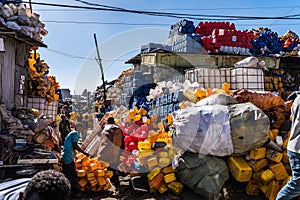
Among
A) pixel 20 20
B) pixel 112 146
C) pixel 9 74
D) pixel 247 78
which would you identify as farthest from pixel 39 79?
pixel 247 78

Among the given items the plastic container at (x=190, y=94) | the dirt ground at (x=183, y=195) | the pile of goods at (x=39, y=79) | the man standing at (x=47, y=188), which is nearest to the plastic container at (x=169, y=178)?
the dirt ground at (x=183, y=195)

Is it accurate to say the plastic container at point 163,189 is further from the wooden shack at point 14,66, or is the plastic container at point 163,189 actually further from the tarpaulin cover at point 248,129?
the wooden shack at point 14,66

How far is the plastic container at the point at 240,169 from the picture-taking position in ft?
14.6

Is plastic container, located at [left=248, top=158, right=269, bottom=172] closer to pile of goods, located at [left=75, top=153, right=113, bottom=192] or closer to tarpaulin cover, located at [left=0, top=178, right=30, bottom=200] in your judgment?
pile of goods, located at [left=75, top=153, right=113, bottom=192]

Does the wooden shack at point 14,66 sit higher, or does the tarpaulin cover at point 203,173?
the wooden shack at point 14,66

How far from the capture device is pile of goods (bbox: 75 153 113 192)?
534 centimetres

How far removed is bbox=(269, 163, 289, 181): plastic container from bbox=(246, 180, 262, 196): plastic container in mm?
290

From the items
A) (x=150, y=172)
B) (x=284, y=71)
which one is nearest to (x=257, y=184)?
(x=150, y=172)

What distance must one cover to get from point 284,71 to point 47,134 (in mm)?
10155

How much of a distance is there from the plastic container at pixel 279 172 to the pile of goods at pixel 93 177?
2.78m

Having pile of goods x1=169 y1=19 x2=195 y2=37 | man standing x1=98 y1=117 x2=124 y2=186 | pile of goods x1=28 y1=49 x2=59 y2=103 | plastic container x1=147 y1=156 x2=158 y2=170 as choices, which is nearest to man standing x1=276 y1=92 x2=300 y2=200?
plastic container x1=147 y1=156 x2=158 y2=170

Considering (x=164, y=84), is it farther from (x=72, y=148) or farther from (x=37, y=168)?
(x=37, y=168)

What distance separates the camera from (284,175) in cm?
447

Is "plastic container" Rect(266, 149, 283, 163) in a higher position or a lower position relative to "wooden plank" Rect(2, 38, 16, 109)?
lower
